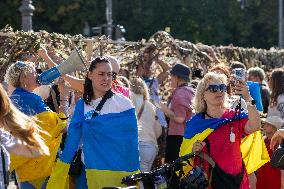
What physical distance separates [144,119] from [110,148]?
2492mm

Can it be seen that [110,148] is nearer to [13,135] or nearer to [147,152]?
[13,135]

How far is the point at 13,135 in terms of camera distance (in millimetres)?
4312

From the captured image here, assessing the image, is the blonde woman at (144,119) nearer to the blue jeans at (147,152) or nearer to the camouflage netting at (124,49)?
the blue jeans at (147,152)

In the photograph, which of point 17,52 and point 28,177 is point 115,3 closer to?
point 17,52

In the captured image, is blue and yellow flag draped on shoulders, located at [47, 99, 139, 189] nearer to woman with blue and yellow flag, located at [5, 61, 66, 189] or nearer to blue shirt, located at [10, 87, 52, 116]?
woman with blue and yellow flag, located at [5, 61, 66, 189]

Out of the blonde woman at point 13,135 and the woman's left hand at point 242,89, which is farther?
the woman's left hand at point 242,89

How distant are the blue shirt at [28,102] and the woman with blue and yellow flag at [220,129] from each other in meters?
1.41

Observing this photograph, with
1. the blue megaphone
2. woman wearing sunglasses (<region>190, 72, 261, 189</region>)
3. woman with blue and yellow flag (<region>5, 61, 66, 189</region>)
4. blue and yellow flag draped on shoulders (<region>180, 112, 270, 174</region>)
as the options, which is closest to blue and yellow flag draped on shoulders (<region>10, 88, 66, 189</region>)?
woman with blue and yellow flag (<region>5, 61, 66, 189</region>)

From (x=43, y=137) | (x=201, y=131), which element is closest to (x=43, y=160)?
(x=43, y=137)

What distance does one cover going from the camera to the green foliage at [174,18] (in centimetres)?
3328

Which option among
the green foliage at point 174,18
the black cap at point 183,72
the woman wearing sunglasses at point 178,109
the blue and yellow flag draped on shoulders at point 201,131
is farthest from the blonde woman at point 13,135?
the green foliage at point 174,18

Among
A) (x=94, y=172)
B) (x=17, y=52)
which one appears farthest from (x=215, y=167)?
(x=17, y=52)

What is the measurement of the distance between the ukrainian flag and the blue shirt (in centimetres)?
5

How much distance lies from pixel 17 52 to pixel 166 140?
2052 millimetres
